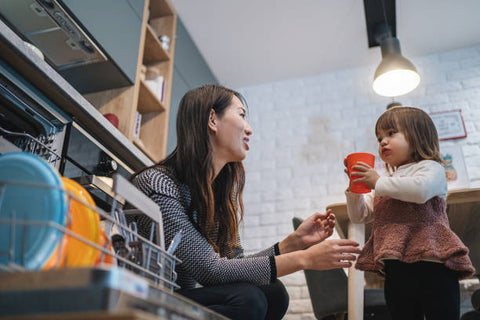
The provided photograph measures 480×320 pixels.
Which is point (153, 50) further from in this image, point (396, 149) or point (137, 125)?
point (396, 149)

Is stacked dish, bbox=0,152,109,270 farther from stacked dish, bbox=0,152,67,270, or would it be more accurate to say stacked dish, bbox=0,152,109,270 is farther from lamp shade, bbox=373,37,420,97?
lamp shade, bbox=373,37,420,97

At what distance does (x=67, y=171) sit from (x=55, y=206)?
1.13 m

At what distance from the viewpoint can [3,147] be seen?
4.50 feet

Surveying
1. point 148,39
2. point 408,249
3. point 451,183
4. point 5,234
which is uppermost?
point 148,39

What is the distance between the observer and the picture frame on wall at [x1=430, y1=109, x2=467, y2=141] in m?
3.46

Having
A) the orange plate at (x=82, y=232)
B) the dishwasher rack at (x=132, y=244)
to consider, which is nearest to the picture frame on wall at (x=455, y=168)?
the dishwasher rack at (x=132, y=244)

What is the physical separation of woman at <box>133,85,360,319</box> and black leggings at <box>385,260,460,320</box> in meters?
0.29

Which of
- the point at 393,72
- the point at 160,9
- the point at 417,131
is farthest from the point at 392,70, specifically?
the point at 160,9

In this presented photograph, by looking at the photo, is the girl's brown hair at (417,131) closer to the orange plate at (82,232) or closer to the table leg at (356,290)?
the table leg at (356,290)

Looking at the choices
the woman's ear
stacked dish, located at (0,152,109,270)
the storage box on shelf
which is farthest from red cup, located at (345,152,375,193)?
the storage box on shelf

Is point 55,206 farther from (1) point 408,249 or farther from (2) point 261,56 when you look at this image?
(2) point 261,56

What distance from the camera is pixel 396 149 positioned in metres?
1.68

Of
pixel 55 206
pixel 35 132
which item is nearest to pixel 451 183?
pixel 35 132

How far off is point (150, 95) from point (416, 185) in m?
1.87
